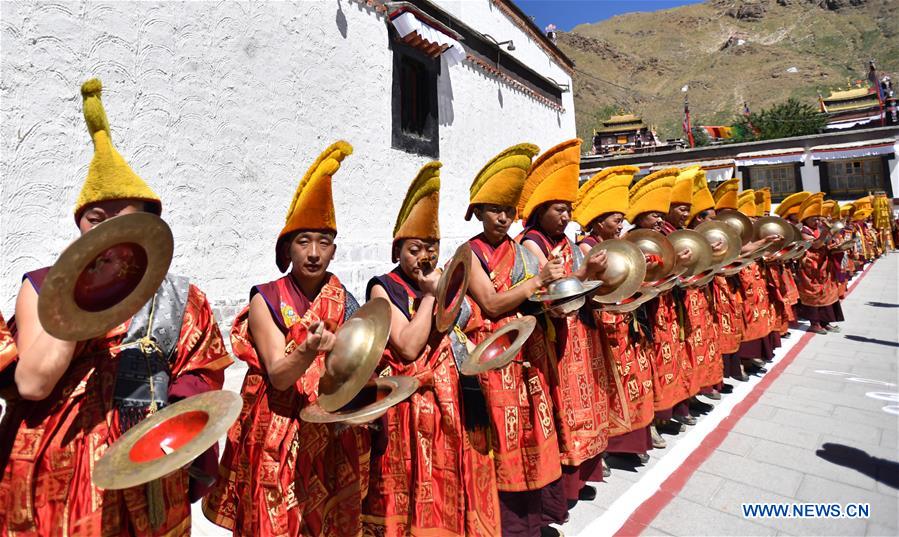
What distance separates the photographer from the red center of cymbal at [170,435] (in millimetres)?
1337

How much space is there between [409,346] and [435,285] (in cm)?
31

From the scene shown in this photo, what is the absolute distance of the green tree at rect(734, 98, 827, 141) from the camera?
39.2 meters

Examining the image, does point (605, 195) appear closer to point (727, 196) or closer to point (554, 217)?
point (554, 217)

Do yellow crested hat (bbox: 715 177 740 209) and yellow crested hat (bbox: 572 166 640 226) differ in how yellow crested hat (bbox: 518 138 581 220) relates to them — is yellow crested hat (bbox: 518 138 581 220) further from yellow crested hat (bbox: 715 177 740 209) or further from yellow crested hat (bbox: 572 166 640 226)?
yellow crested hat (bbox: 715 177 740 209)

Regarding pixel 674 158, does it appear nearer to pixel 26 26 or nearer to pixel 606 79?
pixel 26 26

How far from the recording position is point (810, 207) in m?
7.61

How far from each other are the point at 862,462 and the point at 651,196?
2670mm

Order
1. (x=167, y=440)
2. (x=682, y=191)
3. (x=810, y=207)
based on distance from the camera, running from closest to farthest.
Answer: (x=167, y=440) < (x=682, y=191) < (x=810, y=207)

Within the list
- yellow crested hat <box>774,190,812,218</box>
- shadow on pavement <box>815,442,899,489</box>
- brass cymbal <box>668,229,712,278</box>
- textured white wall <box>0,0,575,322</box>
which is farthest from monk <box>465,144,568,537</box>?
yellow crested hat <box>774,190,812,218</box>

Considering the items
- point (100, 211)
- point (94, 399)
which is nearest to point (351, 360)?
point (94, 399)

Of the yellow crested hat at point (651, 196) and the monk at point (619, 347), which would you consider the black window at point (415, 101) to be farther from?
the monk at point (619, 347)

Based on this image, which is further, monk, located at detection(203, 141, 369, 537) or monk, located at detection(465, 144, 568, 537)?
monk, located at detection(465, 144, 568, 537)

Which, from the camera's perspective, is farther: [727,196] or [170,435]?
[727,196]

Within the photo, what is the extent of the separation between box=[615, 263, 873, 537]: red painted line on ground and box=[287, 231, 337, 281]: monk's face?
2.43 meters
